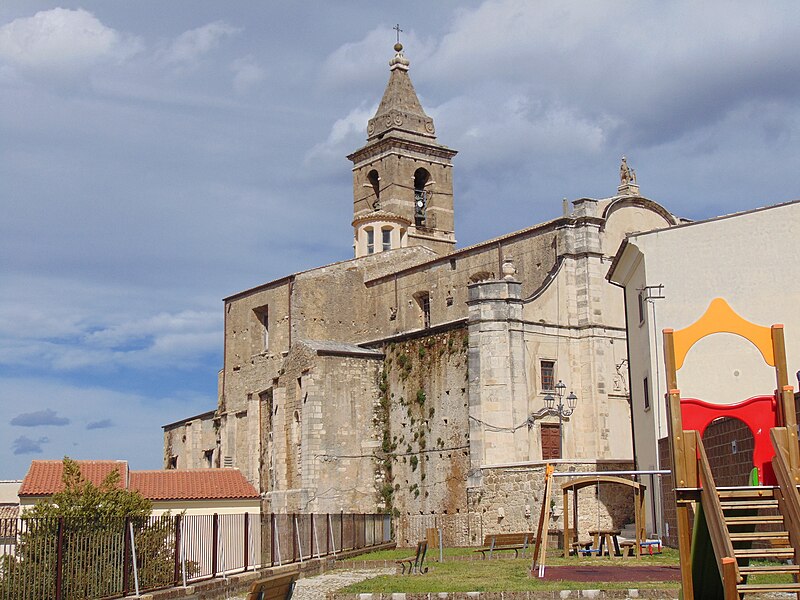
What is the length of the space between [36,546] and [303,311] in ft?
102

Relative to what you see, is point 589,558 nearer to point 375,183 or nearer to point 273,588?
point 273,588

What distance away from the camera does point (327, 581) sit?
20.9m

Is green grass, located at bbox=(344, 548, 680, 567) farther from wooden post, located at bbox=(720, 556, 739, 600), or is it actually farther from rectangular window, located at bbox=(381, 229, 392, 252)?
rectangular window, located at bbox=(381, 229, 392, 252)

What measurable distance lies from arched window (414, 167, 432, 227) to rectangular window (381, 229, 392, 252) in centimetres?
337

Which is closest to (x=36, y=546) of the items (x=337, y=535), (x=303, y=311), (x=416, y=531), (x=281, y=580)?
(x=281, y=580)

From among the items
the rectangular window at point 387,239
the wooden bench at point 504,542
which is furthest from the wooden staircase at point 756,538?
the rectangular window at point 387,239

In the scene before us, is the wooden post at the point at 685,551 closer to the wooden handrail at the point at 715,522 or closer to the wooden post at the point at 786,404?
the wooden handrail at the point at 715,522

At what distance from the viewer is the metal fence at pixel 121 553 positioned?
1498 centimetres

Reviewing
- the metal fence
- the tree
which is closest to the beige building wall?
the metal fence

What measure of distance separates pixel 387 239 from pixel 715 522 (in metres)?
41.6

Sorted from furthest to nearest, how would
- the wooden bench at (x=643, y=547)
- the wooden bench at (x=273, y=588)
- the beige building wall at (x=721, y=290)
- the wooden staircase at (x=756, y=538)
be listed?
the beige building wall at (x=721, y=290) → the wooden bench at (x=643, y=547) → the wooden bench at (x=273, y=588) → the wooden staircase at (x=756, y=538)

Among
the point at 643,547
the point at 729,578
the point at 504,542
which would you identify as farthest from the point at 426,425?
the point at 729,578

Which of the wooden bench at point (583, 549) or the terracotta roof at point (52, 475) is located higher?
the terracotta roof at point (52, 475)

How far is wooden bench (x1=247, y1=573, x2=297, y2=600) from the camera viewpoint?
9.94 meters
